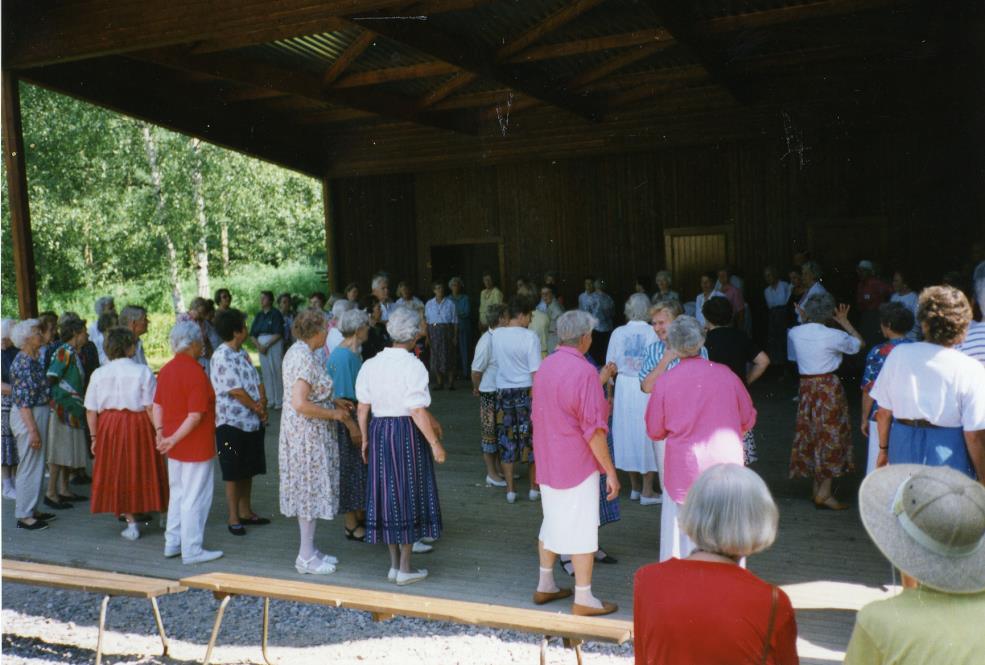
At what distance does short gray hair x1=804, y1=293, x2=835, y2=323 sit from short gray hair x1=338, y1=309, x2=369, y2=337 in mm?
2990

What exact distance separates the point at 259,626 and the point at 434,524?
111cm

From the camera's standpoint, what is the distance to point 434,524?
207 inches

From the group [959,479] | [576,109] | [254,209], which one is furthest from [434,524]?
[254,209]

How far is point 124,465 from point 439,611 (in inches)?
135

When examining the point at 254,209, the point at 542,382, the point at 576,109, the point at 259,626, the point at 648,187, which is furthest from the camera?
the point at 254,209

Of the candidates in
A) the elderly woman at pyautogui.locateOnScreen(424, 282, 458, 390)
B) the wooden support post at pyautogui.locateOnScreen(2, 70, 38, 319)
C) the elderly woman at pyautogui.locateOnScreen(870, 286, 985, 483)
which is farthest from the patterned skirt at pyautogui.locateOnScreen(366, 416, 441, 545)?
the elderly woman at pyautogui.locateOnScreen(424, 282, 458, 390)

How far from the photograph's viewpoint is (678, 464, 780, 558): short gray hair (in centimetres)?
211

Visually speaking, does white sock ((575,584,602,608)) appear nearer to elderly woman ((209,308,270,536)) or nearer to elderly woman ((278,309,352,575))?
elderly woman ((278,309,352,575))

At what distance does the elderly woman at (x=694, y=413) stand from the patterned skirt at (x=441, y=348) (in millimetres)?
9478

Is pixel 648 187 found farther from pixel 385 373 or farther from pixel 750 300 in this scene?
pixel 385 373

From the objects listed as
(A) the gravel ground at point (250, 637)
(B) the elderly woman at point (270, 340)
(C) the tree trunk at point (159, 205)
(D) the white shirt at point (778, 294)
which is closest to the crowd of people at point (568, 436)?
(A) the gravel ground at point (250, 637)

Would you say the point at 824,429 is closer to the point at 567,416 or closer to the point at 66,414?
the point at 567,416

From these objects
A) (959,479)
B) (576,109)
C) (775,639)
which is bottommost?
(775,639)

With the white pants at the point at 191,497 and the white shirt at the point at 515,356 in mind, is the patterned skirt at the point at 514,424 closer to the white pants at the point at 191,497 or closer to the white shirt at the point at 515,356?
the white shirt at the point at 515,356
